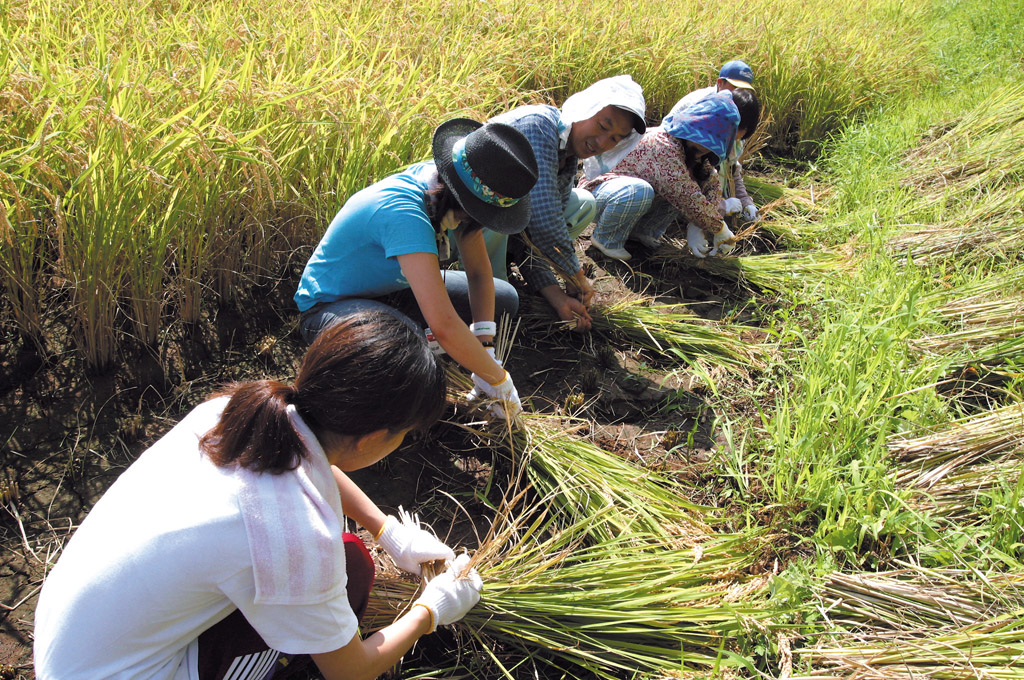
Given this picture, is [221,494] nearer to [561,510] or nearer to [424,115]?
[561,510]

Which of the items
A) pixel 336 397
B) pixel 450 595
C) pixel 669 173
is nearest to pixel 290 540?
pixel 336 397

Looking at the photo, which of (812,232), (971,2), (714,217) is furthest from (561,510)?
(971,2)

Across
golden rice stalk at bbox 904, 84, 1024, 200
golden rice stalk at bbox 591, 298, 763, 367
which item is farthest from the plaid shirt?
golden rice stalk at bbox 904, 84, 1024, 200

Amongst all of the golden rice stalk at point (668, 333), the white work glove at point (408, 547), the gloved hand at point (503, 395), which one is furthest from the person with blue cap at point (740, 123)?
the white work glove at point (408, 547)

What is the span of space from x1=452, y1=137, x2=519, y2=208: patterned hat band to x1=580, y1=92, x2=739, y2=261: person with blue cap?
1.33 metres

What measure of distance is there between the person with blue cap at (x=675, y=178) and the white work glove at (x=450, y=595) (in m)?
1.87

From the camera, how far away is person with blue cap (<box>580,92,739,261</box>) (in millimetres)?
3039

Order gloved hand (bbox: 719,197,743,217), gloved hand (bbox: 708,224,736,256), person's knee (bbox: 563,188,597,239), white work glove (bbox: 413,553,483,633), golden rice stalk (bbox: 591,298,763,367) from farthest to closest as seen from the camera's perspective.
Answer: gloved hand (bbox: 719,197,743,217)
gloved hand (bbox: 708,224,736,256)
person's knee (bbox: 563,188,597,239)
golden rice stalk (bbox: 591,298,763,367)
white work glove (bbox: 413,553,483,633)

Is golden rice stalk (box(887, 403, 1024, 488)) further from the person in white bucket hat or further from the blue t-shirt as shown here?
the blue t-shirt

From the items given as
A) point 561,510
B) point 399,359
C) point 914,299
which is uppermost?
point 399,359

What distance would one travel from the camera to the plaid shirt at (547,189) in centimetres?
247

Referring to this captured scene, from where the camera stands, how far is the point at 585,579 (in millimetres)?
1659

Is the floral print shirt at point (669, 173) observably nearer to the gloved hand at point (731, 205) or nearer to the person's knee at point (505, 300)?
the gloved hand at point (731, 205)

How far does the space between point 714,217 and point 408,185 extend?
5.48 ft
